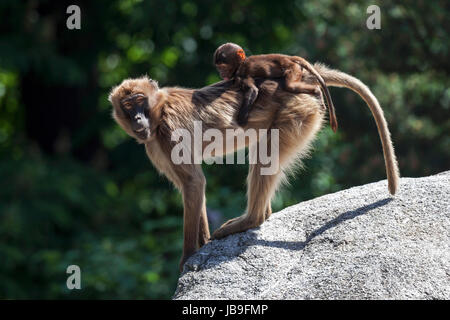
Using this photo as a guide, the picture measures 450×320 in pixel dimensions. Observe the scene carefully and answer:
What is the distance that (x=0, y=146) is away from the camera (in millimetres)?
12461

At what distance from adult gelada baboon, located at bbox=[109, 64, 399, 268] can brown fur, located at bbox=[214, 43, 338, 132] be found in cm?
6

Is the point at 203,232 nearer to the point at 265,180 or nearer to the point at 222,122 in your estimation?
the point at 265,180

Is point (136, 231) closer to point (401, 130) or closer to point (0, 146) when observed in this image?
point (0, 146)

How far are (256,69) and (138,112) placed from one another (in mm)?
987

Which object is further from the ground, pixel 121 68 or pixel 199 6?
pixel 199 6

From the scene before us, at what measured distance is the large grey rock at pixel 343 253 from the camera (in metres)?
4.43

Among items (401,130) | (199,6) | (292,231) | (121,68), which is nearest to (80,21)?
(199,6)

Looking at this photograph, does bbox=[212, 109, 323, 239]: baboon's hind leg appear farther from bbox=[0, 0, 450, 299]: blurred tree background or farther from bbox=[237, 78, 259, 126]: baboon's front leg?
bbox=[0, 0, 450, 299]: blurred tree background

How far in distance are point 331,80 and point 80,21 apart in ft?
23.6

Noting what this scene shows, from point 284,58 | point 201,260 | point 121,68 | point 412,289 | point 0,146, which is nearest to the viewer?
point 412,289

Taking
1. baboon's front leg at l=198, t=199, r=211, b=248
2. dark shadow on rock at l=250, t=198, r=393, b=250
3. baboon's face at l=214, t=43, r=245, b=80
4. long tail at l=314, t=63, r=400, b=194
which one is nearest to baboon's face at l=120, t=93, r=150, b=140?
baboon's face at l=214, t=43, r=245, b=80

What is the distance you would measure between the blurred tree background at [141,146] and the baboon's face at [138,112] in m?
3.79

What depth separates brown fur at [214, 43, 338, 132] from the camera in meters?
5.28
